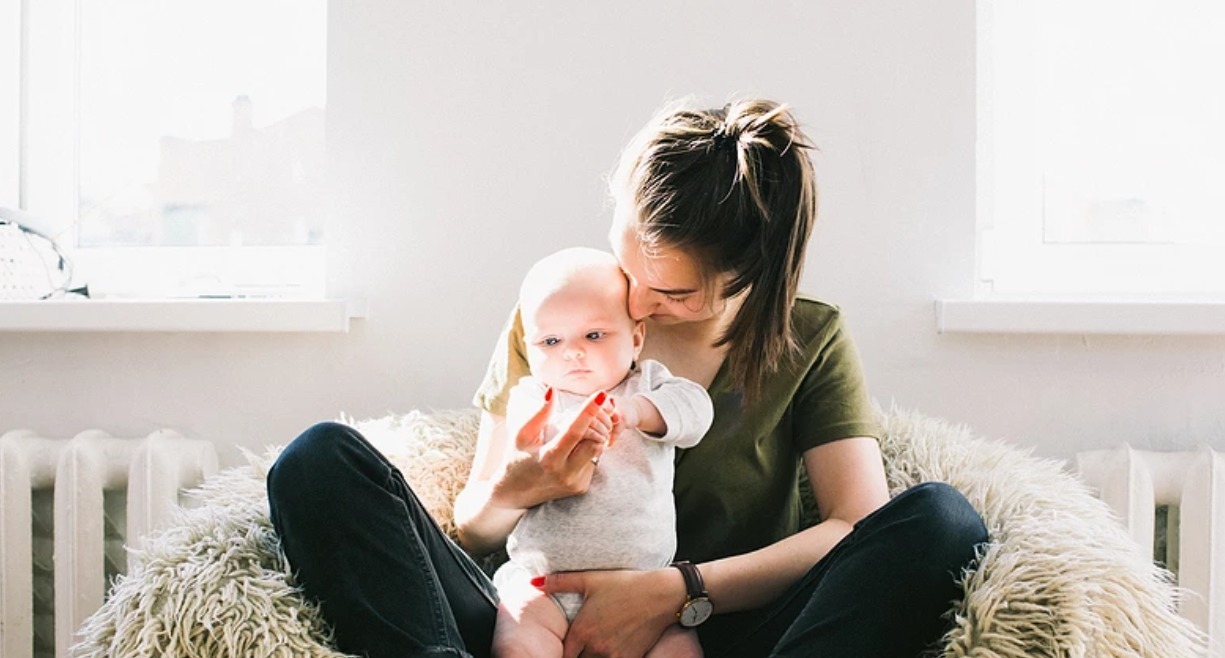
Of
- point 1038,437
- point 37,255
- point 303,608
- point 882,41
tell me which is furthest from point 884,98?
point 37,255

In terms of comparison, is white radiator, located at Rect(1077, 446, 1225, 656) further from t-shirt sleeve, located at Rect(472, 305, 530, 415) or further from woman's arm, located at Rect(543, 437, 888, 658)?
t-shirt sleeve, located at Rect(472, 305, 530, 415)

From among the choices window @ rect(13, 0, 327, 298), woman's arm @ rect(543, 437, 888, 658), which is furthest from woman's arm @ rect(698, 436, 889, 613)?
window @ rect(13, 0, 327, 298)

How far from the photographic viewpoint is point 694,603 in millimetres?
1217

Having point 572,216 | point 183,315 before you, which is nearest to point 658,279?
point 572,216

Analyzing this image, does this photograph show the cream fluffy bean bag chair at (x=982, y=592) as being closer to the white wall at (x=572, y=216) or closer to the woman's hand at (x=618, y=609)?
the woman's hand at (x=618, y=609)

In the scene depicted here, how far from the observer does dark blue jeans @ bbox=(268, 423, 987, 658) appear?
1088 mm

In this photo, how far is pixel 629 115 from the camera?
179 centimetres

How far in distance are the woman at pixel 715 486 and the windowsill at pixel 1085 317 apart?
36 centimetres

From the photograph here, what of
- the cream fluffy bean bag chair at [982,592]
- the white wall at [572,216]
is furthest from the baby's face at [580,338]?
the white wall at [572,216]

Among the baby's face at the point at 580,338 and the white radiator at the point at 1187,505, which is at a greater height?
the baby's face at the point at 580,338

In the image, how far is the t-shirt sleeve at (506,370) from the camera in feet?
4.52

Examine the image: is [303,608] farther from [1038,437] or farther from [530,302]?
[1038,437]

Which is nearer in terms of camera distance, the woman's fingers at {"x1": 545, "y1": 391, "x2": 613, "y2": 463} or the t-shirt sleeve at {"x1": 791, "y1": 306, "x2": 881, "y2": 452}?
the woman's fingers at {"x1": 545, "y1": 391, "x2": 613, "y2": 463}

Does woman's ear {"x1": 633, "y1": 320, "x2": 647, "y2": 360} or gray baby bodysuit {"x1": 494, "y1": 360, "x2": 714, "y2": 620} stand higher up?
woman's ear {"x1": 633, "y1": 320, "x2": 647, "y2": 360}
